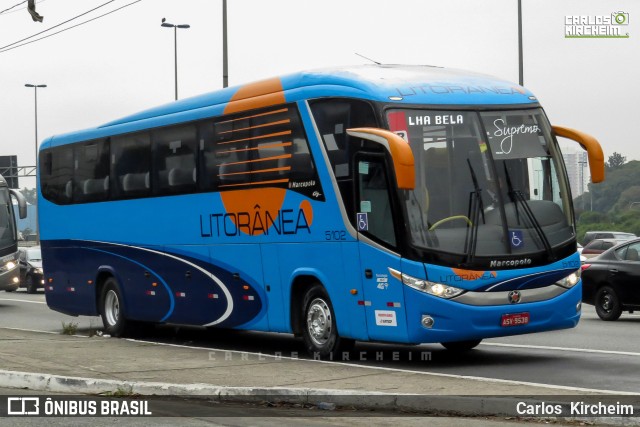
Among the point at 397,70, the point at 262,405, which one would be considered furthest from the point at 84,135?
the point at 262,405

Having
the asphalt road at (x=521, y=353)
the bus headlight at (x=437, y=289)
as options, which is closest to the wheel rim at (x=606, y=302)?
the asphalt road at (x=521, y=353)

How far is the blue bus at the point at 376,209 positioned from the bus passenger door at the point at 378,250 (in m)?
0.02

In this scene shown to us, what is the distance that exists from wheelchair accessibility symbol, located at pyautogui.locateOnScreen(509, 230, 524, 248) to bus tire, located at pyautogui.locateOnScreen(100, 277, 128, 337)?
8.88 metres

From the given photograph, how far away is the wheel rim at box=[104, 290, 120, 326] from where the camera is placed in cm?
2173

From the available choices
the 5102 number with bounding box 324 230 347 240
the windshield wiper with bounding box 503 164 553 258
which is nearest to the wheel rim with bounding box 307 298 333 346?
the 5102 number with bounding box 324 230 347 240

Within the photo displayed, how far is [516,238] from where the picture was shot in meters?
14.8

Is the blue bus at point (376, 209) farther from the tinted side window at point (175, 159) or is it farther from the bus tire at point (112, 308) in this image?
the bus tire at point (112, 308)

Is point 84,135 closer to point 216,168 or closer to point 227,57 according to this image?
point 216,168

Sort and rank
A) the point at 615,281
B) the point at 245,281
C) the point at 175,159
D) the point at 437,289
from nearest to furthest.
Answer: the point at 437,289 → the point at 245,281 → the point at 175,159 → the point at 615,281

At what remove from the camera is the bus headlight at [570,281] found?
49.7ft

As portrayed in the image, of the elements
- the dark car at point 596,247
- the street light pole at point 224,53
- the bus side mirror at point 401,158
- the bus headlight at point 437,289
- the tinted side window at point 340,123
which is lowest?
the dark car at point 596,247

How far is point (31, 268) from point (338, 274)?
31.8 metres

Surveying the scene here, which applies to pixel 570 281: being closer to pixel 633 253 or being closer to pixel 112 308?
pixel 633 253

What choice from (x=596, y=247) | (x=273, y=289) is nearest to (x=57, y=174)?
(x=273, y=289)
